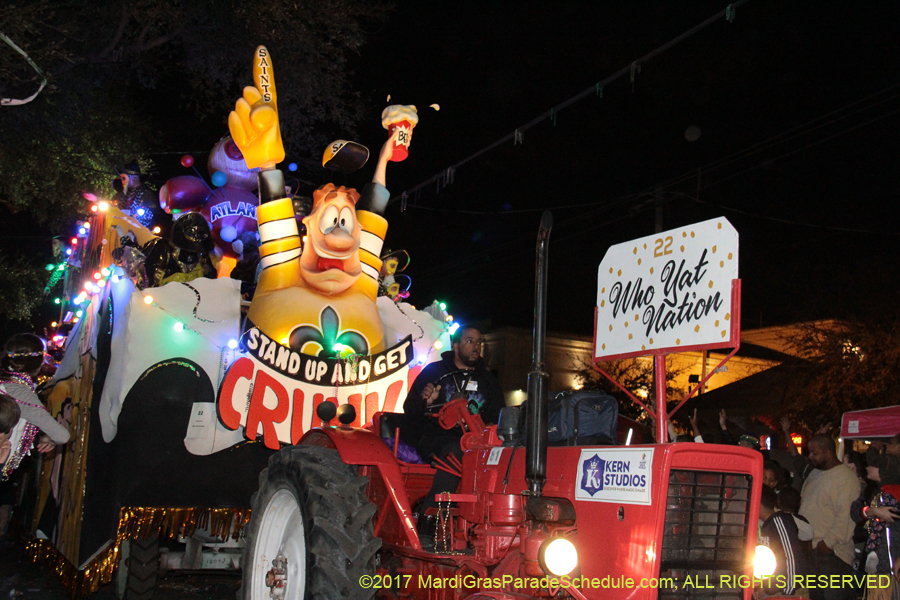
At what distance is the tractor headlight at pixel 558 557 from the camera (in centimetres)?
312

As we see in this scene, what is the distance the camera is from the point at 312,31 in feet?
33.1

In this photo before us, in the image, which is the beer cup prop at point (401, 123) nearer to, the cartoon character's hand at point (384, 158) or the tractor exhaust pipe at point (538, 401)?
the cartoon character's hand at point (384, 158)

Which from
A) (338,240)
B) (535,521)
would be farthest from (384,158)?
(535,521)

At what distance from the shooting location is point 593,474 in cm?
339

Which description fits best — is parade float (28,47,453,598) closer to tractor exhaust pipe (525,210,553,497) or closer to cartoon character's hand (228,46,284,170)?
cartoon character's hand (228,46,284,170)

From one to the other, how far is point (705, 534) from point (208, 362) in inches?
186

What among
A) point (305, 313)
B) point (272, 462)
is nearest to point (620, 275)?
point (272, 462)

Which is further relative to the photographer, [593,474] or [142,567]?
[142,567]

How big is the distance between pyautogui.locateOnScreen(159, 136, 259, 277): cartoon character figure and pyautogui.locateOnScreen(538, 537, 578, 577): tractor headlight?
6.21 m

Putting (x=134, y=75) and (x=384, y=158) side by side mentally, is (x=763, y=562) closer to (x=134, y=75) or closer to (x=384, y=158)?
(x=384, y=158)

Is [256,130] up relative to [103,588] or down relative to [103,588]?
up

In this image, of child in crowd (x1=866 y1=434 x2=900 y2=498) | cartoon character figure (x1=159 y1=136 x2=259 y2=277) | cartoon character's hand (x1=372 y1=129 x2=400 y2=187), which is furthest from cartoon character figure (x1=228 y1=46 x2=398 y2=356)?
child in crowd (x1=866 y1=434 x2=900 y2=498)

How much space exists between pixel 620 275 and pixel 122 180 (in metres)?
6.71

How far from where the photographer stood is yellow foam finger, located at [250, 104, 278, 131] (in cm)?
740
